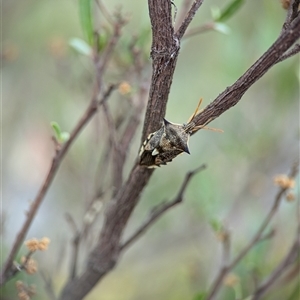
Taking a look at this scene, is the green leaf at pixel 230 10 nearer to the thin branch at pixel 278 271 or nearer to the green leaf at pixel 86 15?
the green leaf at pixel 86 15

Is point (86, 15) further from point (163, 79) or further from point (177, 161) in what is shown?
point (177, 161)

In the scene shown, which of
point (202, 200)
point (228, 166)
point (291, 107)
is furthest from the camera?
point (228, 166)

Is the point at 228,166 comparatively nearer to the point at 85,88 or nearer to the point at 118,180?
the point at 85,88

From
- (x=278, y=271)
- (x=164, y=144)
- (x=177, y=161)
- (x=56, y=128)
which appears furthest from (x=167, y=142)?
(x=177, y=161)

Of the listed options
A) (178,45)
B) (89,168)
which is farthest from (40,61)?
(178,45)

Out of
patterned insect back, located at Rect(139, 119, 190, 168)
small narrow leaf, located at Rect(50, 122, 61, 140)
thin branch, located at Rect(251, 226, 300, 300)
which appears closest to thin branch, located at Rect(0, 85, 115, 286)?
small narrow leaf, located at Rect(50, 122, 61, 140)

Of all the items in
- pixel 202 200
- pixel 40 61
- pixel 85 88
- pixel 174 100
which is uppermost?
pixel 40 61

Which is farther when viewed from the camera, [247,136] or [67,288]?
[247,136]

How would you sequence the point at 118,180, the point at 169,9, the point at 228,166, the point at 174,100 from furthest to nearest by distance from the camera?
the point at 174,100
the point at 228,166
the point at 118,180
the point at 169,9

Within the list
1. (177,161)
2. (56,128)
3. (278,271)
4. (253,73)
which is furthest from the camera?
(177,161)
